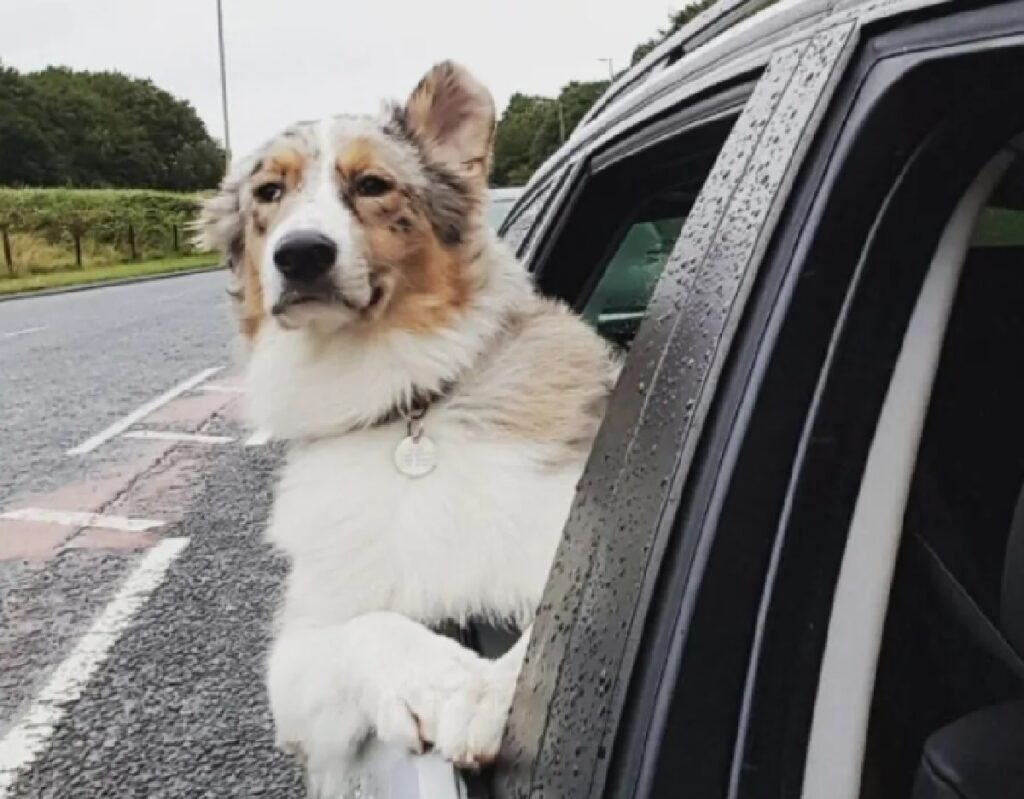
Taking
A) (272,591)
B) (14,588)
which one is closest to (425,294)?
(272,591)

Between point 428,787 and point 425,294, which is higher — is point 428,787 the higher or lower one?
the lower one

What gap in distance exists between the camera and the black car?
106cm

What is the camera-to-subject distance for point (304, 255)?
293cm

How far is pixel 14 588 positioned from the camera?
20.5ft

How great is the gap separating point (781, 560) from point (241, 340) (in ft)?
8.14

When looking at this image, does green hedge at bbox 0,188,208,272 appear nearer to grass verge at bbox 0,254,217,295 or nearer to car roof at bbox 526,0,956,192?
grass verge at bbox 0,254,217,295

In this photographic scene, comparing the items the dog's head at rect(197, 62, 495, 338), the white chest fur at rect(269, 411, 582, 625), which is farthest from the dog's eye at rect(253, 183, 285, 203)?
the white chest fur at rect(269, 411, 582, 625)

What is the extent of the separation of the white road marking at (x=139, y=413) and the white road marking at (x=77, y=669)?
2891 mm

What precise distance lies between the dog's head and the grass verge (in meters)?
21.1

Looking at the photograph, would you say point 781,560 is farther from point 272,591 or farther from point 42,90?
point 42,90

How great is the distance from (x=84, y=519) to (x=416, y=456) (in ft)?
17.5

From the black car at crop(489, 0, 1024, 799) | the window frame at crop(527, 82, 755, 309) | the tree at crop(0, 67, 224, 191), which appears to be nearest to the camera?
the black car at crop(489, 0, 1024, 799)

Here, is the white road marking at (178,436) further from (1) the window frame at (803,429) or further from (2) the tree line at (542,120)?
(1) the window frame at (803,429)

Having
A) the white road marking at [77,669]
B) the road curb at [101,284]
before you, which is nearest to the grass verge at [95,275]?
the road curb at [101,284]
